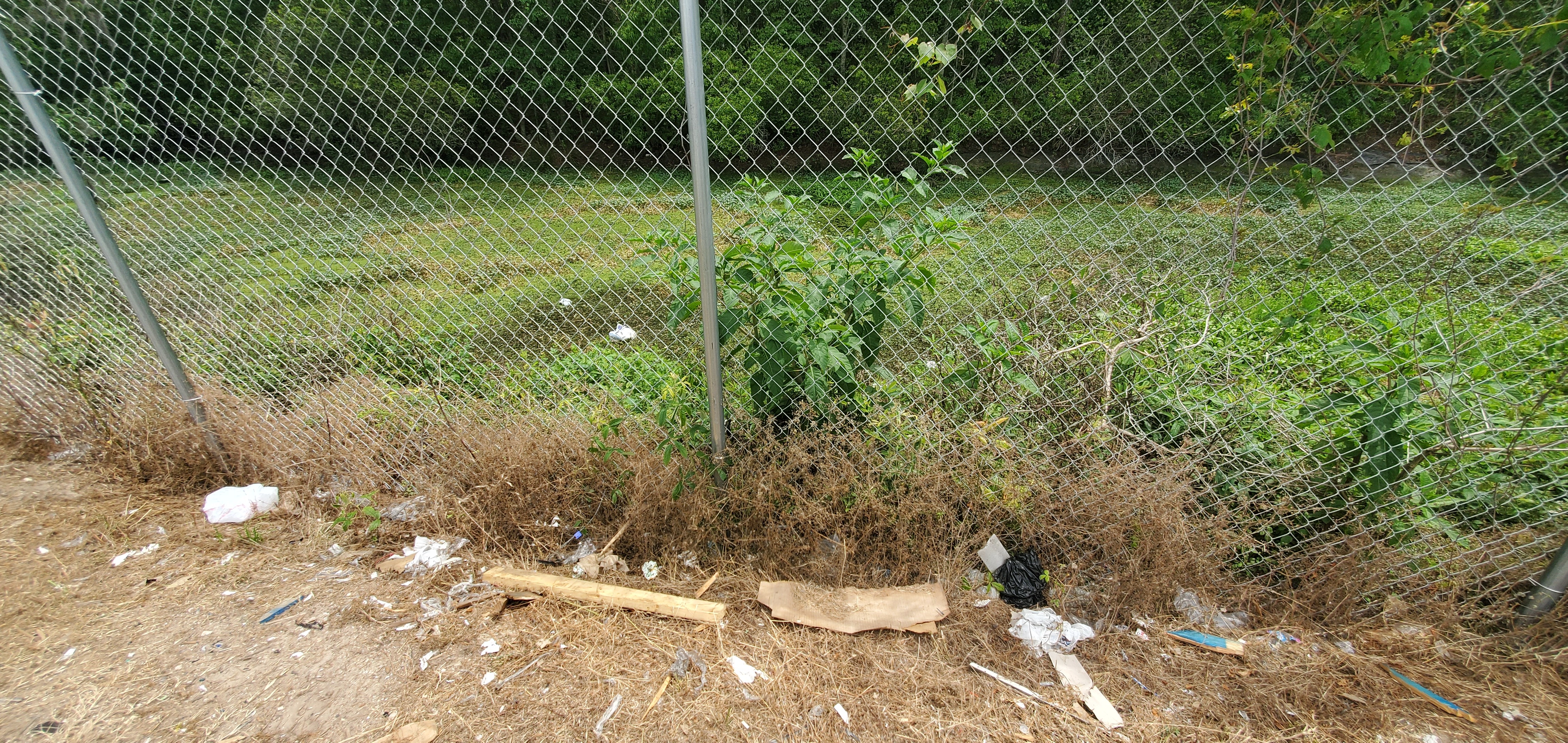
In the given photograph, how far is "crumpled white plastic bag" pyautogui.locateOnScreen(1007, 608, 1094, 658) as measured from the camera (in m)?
2.00

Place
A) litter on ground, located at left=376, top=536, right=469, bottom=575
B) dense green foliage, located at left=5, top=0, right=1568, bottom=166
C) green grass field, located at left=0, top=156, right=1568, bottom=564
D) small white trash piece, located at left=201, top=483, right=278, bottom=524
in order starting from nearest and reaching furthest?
1. dense green foliage, located at left=5, top=0, right=1568, bottom=166
2. green grass field, located at left=0, top=156, right=1568, bottom=564
3. litter on ground, located at left=376, top=536, right=469, bottom=575
4. small white trash piece, located at left=201, top=483, right=278, bottom=524

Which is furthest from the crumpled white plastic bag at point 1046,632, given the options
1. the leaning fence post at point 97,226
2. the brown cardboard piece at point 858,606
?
the leaning fence post at point 97,226

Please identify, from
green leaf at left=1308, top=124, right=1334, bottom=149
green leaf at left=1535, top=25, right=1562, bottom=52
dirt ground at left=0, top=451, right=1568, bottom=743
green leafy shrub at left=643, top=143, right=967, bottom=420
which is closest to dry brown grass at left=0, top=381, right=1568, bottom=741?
dirt ground at left=0, top=451, right=1568, bottom=743

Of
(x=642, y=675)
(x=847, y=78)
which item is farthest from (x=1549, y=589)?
(x=642, y=675)

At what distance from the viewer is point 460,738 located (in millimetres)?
1734

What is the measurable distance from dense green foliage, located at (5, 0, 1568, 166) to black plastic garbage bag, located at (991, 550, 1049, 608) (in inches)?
51.7

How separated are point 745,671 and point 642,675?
0.99 feet

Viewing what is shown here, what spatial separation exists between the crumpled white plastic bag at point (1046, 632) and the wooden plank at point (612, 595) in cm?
94

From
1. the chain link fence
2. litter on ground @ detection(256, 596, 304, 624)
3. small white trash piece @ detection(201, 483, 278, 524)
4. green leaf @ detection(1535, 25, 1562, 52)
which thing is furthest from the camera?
small white trash piece @ detection(201, 483, 278, 524)

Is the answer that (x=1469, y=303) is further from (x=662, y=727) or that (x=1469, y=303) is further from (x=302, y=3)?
(x=302, y=3)

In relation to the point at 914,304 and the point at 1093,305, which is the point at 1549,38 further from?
the point at 914,304

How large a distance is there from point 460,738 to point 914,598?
137 cm

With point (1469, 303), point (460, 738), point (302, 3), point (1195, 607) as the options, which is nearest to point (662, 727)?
point (460, 738)

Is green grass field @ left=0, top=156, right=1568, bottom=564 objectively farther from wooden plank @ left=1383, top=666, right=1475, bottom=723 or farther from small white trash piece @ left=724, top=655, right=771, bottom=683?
small white trash piece @ left=724, top=655, right=771, bottom=683
